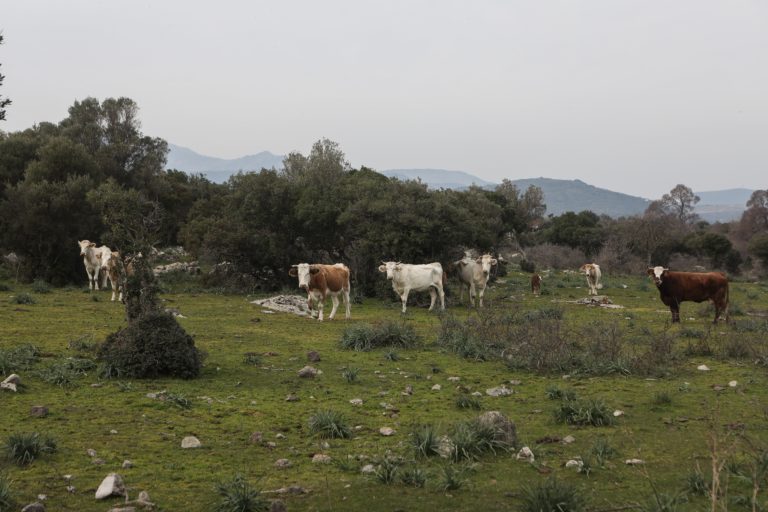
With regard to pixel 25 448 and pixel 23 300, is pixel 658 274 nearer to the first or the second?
pixel 25 448

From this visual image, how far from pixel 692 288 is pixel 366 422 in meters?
15.5

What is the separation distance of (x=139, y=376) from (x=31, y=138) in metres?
31.7

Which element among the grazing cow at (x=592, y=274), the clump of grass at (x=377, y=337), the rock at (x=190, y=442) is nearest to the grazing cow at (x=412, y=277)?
the clump of grass at (x=377, y=337)

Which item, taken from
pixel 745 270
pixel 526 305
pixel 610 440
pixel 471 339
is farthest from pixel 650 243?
pixel 610 440

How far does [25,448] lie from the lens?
6.64m

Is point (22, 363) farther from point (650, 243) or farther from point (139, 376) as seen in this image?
point (650, 243)

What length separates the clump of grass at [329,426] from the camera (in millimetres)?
7730

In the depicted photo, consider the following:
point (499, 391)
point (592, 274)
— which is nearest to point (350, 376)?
point (499, 391)

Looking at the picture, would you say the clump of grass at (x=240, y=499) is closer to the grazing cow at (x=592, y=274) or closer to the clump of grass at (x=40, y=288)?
the clump of grass at (x=40, y=288)

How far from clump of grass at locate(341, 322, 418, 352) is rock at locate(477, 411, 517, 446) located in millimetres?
6791

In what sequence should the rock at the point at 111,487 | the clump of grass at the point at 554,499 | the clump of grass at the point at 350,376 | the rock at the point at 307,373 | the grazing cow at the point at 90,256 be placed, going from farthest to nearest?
the grazing cow at the point at 90,256, the rock at the point at 307,373, the clump of grass at the point at 350,376, the rock at the point at 111,487, the clump of grass at the point at 554,499

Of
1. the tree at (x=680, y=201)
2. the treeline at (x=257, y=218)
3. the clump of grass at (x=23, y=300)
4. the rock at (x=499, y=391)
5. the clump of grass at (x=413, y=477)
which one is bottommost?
the rock at (x=499, y=391)

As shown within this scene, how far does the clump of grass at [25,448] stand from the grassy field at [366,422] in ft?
0.39

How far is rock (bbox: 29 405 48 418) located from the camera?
321 inches
